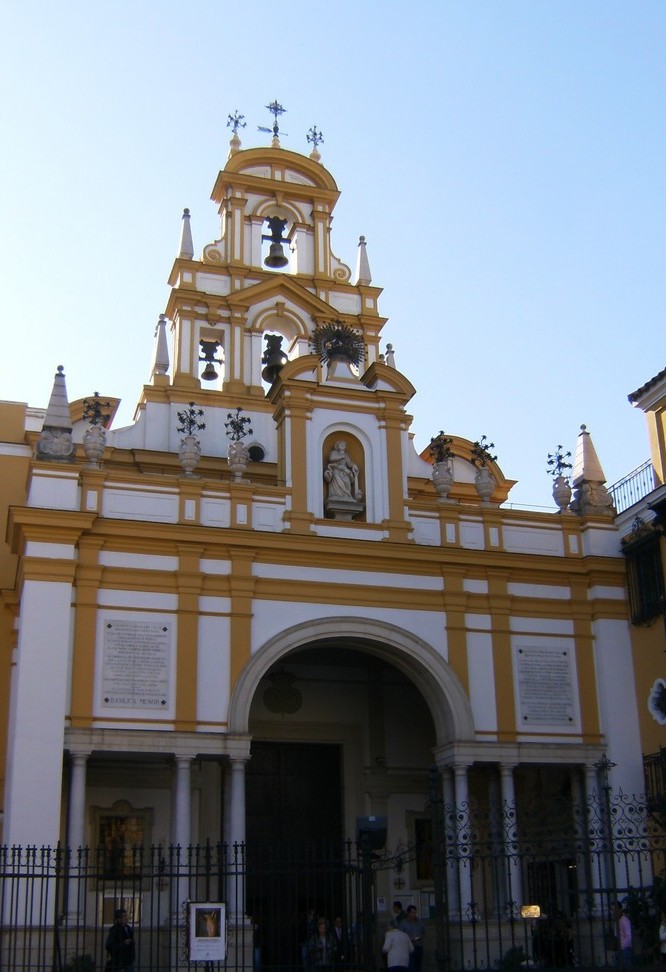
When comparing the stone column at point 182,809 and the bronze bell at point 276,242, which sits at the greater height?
the bronze bell at point 276,242

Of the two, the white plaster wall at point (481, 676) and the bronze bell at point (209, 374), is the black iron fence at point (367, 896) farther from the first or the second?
A: the bronze bell at point (209, 374)

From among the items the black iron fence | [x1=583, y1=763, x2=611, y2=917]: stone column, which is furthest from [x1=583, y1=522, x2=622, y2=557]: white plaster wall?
the black iron fence

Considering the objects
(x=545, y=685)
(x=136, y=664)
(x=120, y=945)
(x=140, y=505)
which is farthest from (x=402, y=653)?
(x=120, y=945)

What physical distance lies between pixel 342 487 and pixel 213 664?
4559mm

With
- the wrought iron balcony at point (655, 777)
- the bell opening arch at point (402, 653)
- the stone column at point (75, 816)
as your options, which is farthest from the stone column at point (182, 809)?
the wrought iron balcony at point (655, 777)

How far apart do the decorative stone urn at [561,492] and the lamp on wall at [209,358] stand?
8.30m

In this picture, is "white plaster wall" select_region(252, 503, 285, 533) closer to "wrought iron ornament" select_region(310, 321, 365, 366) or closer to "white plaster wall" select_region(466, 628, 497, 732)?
"wrought iron ornament" select_region(310, 321, 365, 366)

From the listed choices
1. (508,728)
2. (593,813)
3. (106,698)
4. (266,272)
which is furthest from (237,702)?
(266,272)

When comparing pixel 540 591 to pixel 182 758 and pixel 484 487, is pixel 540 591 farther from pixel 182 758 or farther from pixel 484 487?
pixel 182 758

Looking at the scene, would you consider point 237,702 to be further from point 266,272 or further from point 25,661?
point 266,272

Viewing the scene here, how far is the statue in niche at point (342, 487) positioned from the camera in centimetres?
2431

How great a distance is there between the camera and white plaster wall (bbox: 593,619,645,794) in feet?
77.3

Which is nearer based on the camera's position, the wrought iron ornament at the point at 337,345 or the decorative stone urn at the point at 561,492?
the wrought iron ornament at the point at 337,345

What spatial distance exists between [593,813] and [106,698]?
9.14m
